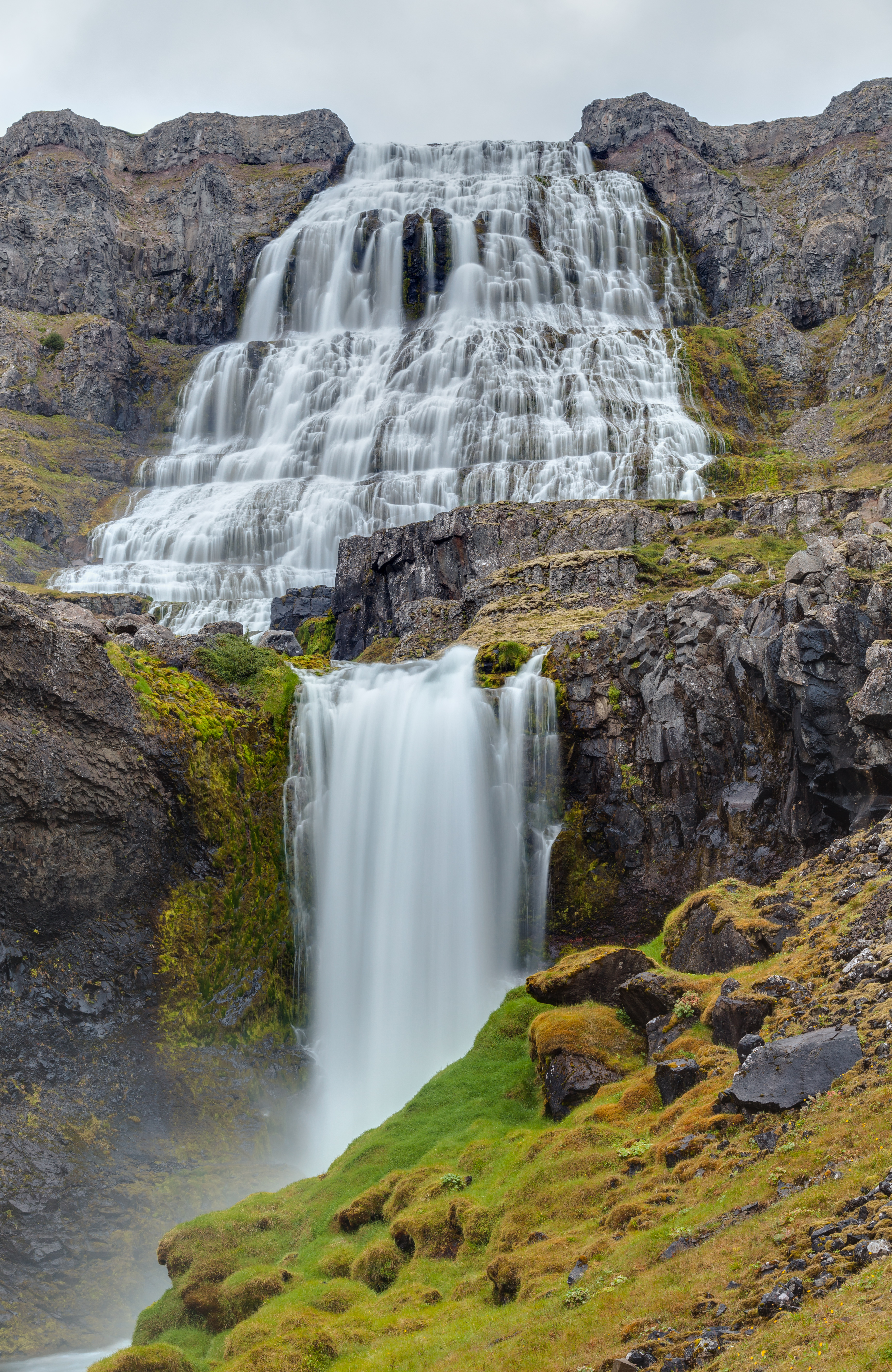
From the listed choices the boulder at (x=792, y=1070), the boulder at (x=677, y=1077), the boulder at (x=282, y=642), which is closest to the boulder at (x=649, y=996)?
the boulder at (x=677, y=1077)

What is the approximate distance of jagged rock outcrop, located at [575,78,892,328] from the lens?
6788cm

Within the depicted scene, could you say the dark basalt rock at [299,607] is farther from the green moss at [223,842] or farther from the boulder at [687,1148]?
the boulder at [687,1148]

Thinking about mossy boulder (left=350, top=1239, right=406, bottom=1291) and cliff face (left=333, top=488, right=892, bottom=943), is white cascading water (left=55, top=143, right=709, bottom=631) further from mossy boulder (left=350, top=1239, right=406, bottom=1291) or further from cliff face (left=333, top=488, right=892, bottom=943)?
mossy boulder (left=350, top=1239, right=406, bottom=1291)

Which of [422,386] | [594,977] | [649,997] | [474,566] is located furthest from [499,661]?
[422,386]

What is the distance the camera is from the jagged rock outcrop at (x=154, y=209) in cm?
7650

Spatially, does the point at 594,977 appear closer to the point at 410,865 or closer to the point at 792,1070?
the point at 792,1070

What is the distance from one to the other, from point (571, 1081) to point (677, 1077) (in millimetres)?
1991

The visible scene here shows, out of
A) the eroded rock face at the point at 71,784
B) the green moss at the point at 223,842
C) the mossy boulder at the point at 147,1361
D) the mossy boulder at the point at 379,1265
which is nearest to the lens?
the mossy boulder at the point at 147,1361

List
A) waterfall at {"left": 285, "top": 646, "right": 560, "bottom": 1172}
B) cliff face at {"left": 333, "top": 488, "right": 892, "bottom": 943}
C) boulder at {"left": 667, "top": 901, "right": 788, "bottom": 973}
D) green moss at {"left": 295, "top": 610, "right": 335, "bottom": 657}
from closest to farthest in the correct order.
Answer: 1. boulder at {"left": 667, "top": 901, "right": 788, "bottom": 973}
2. cliff face at {"left": 333, "top": 488, "right": 892, "bottom": 943}
3. waterfall at {"left": 285, "top": 646, "right": 560, "bottom": 1172}
4. green moss at {"left": 295, "top": 610, "right": 335, "bottom": 657}

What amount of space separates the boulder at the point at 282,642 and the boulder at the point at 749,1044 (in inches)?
967

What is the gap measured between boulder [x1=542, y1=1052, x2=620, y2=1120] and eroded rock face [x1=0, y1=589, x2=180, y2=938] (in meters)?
10.0

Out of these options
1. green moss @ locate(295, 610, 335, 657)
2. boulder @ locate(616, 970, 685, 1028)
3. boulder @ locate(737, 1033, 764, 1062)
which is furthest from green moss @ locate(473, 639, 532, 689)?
green moss @ locate(295, 610, 335, 657)

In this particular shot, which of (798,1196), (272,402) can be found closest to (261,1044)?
(798,1196)

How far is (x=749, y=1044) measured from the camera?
31.5ft
